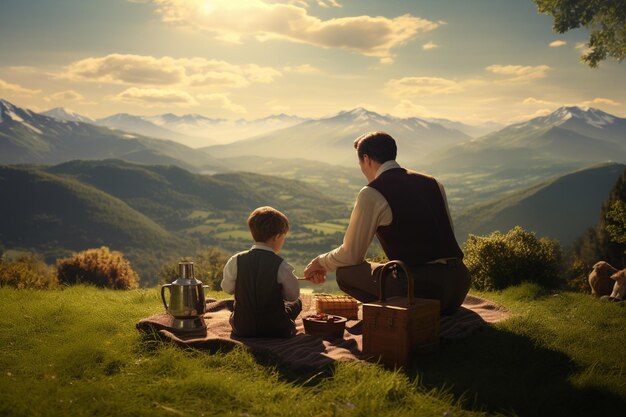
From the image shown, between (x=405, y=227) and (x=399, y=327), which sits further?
(x=405, y=227)

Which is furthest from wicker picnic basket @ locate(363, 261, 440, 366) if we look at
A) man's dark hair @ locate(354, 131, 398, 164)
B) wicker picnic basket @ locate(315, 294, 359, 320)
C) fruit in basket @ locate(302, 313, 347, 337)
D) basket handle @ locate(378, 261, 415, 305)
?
wicker picnic basket @ locate(315, 294, 359, 320)

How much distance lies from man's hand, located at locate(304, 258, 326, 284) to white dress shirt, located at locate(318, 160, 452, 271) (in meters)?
0.19

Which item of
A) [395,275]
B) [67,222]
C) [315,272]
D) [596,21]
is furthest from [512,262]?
[67,222]

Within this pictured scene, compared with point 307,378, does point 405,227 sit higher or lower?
higher

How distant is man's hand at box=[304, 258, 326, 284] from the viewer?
648 cm

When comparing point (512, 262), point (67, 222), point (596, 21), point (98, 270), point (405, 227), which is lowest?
point (67, 222)

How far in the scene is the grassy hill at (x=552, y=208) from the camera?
495ft

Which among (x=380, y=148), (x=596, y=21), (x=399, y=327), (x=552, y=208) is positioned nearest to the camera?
(x=399, y=327)

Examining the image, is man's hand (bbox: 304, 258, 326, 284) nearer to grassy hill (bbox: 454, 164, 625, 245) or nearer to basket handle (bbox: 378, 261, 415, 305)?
basket handle (bbox: 378, 261, 415, 305)

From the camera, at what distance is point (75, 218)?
519 ft

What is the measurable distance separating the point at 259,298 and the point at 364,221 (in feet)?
4.88

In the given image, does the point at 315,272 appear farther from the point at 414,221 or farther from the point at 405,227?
the point at 414,221

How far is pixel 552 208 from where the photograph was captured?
15950cm

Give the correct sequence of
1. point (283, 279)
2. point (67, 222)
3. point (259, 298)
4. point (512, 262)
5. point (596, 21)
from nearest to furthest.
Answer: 1. point (283, 279)
2. point (259, 298)
3. point (512, 262)
4. point (596, 21)
5. point (67, 222)
